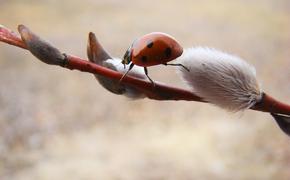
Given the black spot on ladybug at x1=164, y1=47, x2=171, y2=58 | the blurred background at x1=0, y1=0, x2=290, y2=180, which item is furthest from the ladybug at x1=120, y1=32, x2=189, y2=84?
the blurred background at x1=0, y1=0, x2=290, y2=180

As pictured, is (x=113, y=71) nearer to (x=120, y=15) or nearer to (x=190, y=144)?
(x=190, y=144)

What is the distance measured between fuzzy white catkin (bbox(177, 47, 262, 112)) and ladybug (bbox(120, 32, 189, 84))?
0.02 m

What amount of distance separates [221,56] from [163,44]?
0.18ft

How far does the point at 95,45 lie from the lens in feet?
1.24

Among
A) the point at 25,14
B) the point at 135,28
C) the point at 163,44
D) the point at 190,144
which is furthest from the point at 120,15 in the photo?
the point at 163,44

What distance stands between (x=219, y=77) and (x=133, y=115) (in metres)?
3.49

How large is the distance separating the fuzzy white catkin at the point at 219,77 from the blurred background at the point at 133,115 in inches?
79.1

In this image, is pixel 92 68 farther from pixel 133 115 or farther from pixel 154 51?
pixel 133 115

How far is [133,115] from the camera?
3.84 m

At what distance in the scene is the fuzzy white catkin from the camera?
1.14ft

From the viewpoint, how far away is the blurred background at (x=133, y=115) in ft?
10.1

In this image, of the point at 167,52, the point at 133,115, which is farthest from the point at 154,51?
the point at 133,115

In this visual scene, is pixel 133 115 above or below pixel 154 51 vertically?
below

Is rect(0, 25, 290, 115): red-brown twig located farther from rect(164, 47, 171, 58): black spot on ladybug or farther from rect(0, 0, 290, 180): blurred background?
rect(0, 0, 290, 180): blurred background
